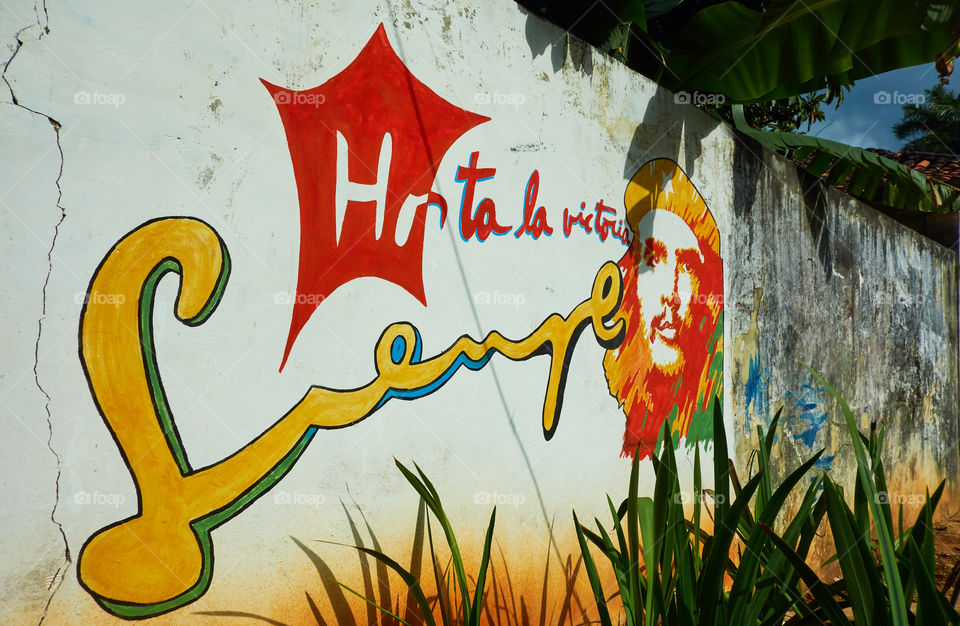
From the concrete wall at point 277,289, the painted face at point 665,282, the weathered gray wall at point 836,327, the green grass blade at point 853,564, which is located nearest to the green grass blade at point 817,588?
the green grass blade at point 853,564

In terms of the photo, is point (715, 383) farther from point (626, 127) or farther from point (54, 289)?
point (54, 289)

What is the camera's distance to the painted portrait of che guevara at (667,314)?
3066 millimetres

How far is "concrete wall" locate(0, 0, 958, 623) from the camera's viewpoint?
155 cm

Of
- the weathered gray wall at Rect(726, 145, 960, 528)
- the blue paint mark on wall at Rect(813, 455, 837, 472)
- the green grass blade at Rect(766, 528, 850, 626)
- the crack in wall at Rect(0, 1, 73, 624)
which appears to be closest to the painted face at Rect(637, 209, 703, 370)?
the weathered gray wall at Rect(726, 145, 960, 528)

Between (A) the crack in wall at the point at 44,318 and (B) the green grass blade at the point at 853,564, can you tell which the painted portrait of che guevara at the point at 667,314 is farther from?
(A) the crack in wall at the point at 44,318

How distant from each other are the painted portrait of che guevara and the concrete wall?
83mm

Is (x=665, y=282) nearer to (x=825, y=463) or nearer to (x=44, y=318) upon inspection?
(x=825, y=463)

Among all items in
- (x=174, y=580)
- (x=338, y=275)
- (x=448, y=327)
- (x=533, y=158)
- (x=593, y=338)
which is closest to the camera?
(x=174, y=580)

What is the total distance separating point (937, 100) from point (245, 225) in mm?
22008

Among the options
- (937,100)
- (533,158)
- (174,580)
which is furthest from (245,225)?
(937,100)

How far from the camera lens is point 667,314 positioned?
3.28 m

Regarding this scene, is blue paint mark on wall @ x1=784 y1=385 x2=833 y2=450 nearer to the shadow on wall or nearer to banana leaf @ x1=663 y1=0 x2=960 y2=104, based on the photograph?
banana leaf @ x1=663 y1=0 x2=960 y2=104

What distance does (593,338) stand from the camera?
2.86 meters

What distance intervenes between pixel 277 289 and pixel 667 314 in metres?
2.00
